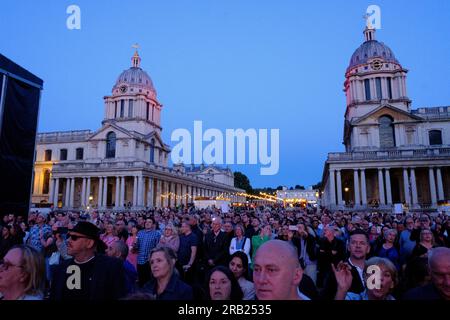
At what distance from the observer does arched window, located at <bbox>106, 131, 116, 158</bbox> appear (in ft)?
202

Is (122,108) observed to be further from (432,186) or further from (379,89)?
(432,186)

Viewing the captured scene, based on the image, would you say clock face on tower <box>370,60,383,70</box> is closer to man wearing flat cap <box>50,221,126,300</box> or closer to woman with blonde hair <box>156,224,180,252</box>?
woman with blonde hair <box>156,224,180,252</box>

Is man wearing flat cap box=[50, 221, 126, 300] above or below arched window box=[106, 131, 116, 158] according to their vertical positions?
below

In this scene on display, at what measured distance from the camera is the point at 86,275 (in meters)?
3.63

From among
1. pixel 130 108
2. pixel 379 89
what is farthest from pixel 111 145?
pixel 379 89

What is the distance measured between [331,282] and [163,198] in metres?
59.5

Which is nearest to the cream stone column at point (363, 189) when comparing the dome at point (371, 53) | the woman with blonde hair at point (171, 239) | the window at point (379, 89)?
the window at point (379, 89)

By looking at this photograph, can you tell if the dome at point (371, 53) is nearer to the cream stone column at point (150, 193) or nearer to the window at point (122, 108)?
the cream stone column at point (150, 193)

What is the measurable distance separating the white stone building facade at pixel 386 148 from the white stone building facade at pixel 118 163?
3057 cm

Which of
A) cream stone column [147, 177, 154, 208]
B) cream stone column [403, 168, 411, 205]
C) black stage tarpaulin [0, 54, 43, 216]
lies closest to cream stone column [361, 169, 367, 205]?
cream stone column [403, 168, 411, 205]

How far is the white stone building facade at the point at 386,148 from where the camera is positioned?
42344 mm

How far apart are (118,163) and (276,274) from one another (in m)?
55.9

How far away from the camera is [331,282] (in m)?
3.49
